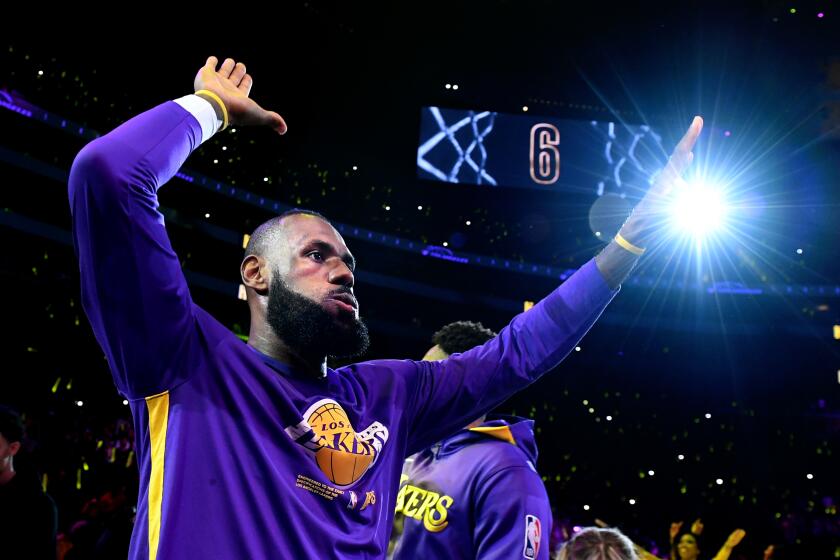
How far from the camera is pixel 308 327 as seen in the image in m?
1.68

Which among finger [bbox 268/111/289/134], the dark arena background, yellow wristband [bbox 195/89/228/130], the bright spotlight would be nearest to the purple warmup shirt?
yellow wristband [bbox 195/89/228/130]

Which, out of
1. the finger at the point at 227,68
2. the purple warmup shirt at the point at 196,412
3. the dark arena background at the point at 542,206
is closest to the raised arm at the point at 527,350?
the purple warmup shirt at the point at 196,412

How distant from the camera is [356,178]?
15391mm

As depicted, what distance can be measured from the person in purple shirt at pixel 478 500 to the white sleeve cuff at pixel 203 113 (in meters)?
1.14

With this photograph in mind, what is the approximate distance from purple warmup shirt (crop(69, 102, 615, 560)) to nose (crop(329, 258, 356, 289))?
0.78ft

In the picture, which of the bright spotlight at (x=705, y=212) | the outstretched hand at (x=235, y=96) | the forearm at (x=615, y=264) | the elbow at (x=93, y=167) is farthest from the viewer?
the bright spotlight at (x=705, y=212)

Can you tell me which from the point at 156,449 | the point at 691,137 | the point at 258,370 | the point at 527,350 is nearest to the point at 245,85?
the point at 258,370

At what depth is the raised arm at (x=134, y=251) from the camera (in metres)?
1.28

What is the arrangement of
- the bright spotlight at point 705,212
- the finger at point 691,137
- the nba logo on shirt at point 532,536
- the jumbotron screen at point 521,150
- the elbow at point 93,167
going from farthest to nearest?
the bright spotlight at point 705,212 → the jumbotron screen at point 521,150 → the nba logo on shirt at point 532,536 → the finger at point 691,137 → the elbow at point 93,167

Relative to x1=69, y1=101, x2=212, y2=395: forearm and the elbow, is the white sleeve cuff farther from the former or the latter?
the elbow

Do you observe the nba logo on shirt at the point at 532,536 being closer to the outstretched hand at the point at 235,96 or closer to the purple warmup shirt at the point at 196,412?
the purple warmup shirt at the point at 196,412

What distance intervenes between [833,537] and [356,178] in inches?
439

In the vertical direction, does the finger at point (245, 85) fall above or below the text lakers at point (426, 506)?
above

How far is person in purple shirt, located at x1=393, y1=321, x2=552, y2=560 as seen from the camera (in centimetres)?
223
